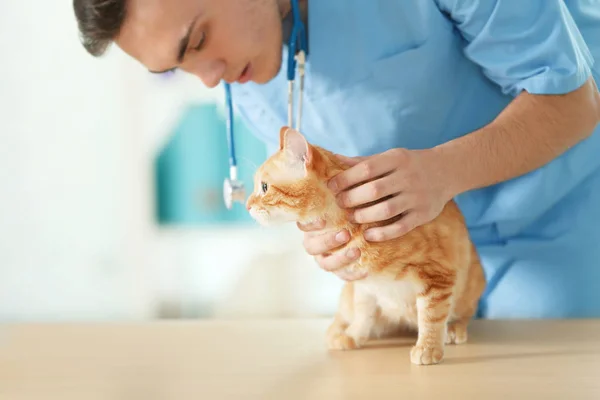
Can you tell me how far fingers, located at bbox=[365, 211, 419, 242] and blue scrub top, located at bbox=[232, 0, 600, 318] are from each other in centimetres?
26

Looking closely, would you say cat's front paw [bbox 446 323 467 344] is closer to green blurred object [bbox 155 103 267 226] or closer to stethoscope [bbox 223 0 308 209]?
stethoscope [bbox 223 0 308 209]

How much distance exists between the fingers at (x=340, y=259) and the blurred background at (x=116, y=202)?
1.44 meters

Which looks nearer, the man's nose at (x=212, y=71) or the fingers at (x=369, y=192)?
the fingers at (x=369, y=192)

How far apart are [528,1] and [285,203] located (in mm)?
467

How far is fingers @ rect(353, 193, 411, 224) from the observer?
2.59 ft

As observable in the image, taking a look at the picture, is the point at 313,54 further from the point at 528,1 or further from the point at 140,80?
the point at 140,80

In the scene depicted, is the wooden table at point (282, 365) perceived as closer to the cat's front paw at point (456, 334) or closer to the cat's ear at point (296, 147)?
the cat's front paw at point (456, 334)

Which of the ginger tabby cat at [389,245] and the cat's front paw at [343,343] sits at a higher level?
the ginger tabby cat at [389,245]

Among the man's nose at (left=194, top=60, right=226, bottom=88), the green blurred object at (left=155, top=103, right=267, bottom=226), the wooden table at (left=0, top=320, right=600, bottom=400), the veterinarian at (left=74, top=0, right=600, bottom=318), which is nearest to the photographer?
the wooden table at (left=0, top=320, right=600, bottom=400)

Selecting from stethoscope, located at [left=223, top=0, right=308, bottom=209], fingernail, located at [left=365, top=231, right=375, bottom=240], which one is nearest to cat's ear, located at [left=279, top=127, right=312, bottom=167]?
fingernail, located at [left=365, top=231, right=375, bottom=240]

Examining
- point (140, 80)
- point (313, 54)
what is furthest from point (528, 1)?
point (140, 80)

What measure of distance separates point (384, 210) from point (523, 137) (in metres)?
0.27

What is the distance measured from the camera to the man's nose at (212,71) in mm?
989

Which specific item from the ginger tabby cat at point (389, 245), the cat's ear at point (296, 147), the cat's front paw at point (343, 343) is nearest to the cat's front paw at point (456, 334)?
the ginger tabby cat at point (389, 245)
